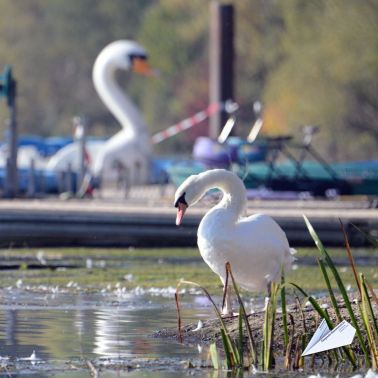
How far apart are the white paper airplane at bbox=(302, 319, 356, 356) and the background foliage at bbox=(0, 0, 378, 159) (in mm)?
36685

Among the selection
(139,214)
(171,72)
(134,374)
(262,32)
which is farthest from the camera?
(171,72)

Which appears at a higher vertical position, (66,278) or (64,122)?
(64,122)

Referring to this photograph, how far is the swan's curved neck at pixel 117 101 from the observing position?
3022 centimetres

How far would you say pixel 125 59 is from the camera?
3253 centimetres

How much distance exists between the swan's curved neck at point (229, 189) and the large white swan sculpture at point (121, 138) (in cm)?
1761

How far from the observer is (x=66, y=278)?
14.4 metres

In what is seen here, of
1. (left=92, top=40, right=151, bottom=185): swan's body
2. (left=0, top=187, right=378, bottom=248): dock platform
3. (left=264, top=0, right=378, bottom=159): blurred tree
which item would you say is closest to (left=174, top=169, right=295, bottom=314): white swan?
(left=0, top=187, right=378, bottom=248): dock platform

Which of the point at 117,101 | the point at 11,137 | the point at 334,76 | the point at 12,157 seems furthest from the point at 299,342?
the point at 334,76

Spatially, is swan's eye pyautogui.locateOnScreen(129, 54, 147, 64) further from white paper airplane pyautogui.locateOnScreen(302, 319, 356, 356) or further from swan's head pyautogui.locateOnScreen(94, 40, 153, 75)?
white paper airplane pyautogui.locateOnScreen(302, 319, 356, 356)

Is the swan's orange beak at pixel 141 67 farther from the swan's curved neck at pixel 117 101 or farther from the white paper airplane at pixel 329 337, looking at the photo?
the white paper airplane at pixel 329 337

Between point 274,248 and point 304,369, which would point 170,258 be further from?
point 304,369

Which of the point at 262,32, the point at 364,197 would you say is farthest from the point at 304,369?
the point at 262,32

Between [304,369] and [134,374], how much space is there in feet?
3.18

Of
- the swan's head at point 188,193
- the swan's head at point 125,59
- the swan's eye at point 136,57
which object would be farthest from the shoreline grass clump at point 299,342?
the swan's eye at point 136,57
